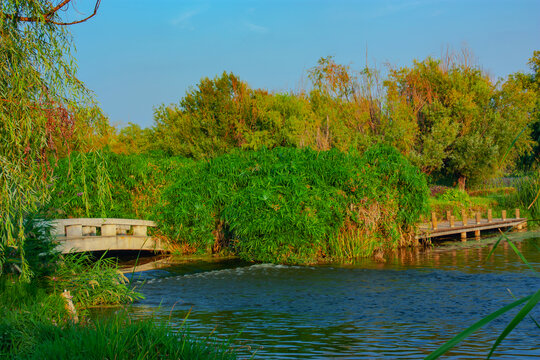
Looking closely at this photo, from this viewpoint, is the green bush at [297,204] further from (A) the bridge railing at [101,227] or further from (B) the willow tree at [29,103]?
(B) the willow tree at [29,103]

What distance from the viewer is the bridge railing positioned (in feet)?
49.7

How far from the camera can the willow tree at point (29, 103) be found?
6.93 metres

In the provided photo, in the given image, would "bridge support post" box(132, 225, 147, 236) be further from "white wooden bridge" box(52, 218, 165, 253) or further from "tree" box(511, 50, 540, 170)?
"tree" box(511, 50, 540, 170)

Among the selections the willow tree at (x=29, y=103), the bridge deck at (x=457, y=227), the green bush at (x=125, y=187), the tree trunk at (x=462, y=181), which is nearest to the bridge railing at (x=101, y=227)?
the green bush at (x=125, y=187)

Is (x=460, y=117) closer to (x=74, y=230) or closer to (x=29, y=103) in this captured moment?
(x=74, y=230)

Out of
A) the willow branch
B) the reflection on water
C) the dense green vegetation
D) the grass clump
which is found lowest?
the reflection on water

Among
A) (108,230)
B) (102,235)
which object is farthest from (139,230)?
(102,235)

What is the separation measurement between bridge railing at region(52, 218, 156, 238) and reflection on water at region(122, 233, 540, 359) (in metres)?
2.13

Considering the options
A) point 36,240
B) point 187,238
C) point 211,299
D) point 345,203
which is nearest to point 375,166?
point 345,203

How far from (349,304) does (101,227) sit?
815 cm

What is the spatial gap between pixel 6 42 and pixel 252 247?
391 inches

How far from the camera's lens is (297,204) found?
1550cm

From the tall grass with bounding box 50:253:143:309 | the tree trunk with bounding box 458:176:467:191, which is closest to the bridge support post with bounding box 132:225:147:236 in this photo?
the tall grass with bounding box 50:253:143:309

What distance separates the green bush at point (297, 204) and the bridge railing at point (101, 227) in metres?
0.71
